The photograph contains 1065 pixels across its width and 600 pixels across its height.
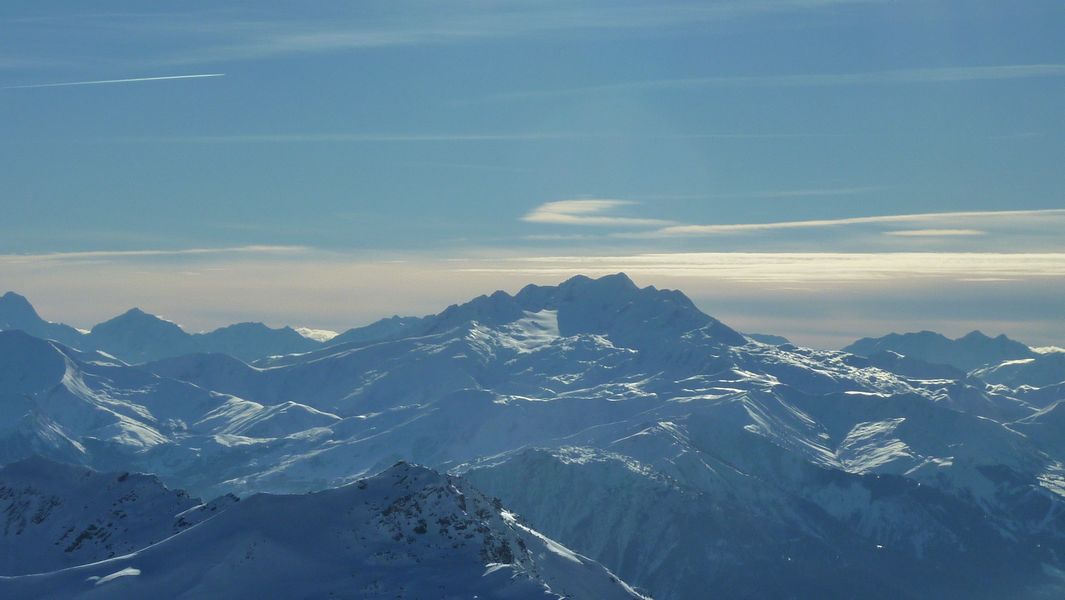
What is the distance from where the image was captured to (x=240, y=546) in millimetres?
198000

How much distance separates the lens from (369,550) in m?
198

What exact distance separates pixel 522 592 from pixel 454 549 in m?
20.3

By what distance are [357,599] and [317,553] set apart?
55.7ft

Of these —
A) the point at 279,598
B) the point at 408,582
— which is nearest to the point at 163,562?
the point at 279,598

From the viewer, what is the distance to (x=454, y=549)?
197 meters

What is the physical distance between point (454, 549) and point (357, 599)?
1831 cm

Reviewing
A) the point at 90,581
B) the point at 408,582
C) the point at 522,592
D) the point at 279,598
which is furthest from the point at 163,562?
the point at 522,592

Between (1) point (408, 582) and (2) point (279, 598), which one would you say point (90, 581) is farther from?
(1) point (408, 582)

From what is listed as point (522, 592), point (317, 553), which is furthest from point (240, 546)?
point (522, 592)

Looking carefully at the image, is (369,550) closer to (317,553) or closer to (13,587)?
(317,553)

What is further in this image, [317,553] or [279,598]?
[317,553]

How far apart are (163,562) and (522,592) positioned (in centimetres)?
5328

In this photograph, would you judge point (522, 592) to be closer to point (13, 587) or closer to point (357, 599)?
point (357, 599)

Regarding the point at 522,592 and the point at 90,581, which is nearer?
the point at 522,592
